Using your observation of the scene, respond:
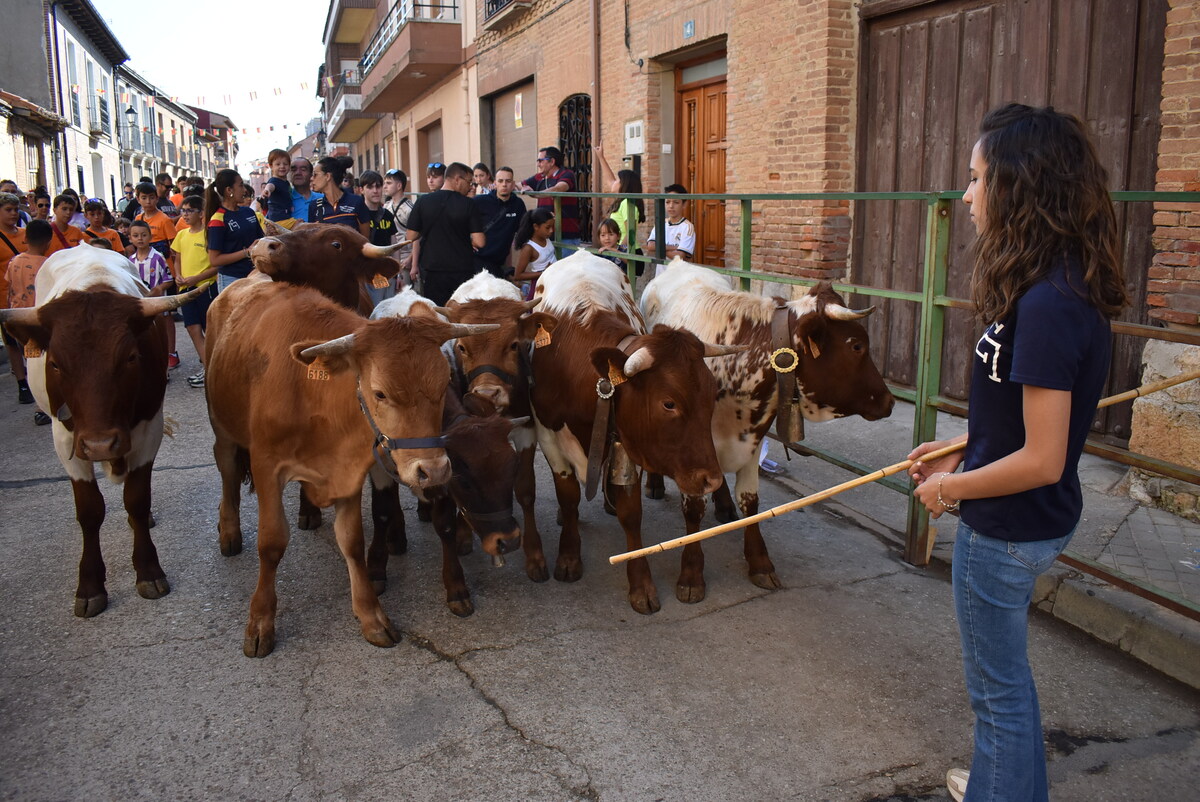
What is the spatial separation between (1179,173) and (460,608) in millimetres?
4588

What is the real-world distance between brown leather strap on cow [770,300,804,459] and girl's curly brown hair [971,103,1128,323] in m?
2.11

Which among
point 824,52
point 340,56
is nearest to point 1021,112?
point 824,52

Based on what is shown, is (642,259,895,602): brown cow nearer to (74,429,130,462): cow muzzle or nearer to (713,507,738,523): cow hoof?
(713,507,738,523): cow hoof

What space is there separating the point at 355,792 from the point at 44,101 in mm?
34763

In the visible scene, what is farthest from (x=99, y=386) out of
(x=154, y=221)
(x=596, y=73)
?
(x=596, y=73)

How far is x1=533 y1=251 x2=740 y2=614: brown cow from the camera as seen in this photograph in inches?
152

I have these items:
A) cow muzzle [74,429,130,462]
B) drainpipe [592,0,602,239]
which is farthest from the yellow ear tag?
drainpipe [592,0,602,239]

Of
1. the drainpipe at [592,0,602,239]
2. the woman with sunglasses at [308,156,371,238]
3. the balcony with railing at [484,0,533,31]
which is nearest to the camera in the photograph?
the woman with sunglasses at [308,156,371,238]

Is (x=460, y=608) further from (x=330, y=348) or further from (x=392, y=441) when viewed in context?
(x=330, y=348)

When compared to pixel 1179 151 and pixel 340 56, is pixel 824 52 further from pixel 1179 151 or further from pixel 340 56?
pixel 340 56

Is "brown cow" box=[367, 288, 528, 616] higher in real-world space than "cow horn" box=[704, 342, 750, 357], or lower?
lower

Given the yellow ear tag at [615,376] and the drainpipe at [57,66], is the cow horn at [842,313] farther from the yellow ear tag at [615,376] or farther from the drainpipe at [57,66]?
the drainpipe at [57,66]

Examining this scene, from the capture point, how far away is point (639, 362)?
12.6 feet

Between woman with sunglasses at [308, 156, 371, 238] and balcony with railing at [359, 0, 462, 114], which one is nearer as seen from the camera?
woman with sunglasses at [308, 156, 371, 238]
